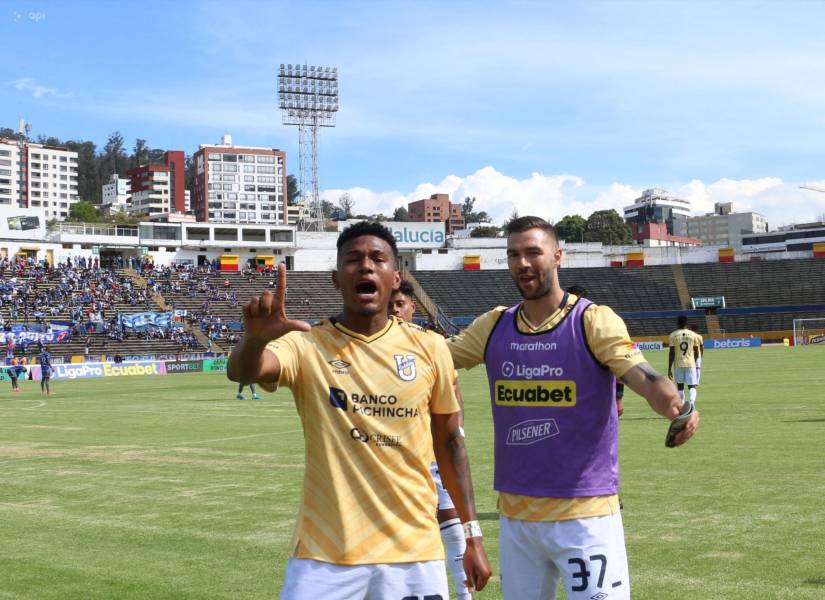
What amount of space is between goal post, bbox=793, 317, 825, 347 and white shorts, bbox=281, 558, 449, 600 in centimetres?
7947

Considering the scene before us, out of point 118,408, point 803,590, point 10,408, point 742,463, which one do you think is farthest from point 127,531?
point 10,408

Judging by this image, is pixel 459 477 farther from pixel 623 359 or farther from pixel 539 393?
pixel 623 359

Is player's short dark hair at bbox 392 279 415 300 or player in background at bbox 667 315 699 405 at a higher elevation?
player's short dark hair at bbox 392 279 415 300

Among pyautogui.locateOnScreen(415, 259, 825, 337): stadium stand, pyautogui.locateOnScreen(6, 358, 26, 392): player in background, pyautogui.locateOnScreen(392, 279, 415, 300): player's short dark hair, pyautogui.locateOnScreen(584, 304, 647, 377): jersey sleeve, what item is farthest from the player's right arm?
pyautogui.locateOnScreen(415, 259, 825, 337): stadium stand

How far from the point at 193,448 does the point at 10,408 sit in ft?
53.3

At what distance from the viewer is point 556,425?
513cm

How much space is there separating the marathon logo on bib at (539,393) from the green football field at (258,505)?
11.0 ft

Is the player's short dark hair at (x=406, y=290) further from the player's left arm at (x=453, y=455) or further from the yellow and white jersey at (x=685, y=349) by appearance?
the yellow and white jersey at (x=685, y=349)

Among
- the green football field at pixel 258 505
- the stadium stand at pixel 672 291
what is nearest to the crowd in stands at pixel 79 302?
the stadium stand at pixel 672 291

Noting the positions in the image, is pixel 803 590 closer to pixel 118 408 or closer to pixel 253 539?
pixel 253 539

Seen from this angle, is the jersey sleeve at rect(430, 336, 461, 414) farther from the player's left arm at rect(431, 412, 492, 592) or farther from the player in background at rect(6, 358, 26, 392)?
the player in background at rect(6, 358, 26, 392)

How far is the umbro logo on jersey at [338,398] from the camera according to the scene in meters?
4.36

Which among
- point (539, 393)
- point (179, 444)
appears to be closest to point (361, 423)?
point (539, 393)

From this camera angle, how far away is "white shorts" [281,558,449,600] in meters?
4.10
